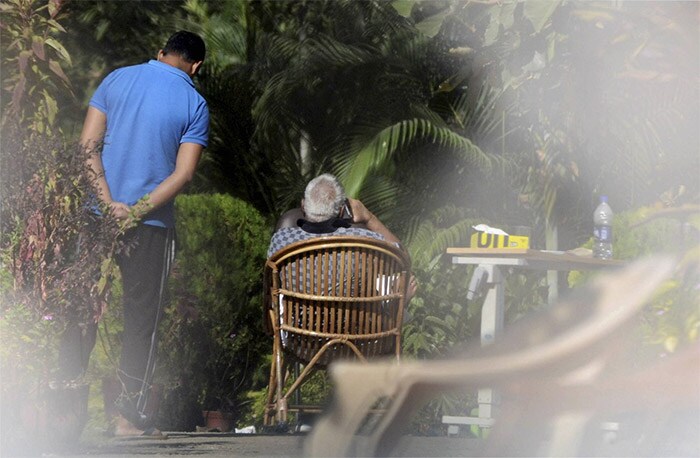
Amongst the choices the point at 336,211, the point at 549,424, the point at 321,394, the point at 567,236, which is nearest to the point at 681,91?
the point at 549,424

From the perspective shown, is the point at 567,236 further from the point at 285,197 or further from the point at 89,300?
the point at 89,300

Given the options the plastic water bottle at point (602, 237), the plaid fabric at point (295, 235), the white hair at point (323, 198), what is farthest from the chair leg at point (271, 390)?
the plastic water bottle at point (602, 237)

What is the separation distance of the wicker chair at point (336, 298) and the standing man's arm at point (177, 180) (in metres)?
0.71

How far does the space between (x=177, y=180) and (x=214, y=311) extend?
2.53 m

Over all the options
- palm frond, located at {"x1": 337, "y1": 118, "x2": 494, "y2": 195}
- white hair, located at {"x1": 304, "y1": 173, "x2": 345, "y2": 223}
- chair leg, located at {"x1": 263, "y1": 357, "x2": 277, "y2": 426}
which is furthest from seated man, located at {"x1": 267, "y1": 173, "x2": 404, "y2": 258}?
palm frond, located at {"x1": 337, "y1": 118, "x2": 494, "y2": 195}

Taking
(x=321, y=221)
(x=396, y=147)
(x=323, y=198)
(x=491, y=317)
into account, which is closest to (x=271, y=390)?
(x=321, y=221)

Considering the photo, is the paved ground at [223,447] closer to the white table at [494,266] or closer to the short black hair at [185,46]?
the white table at [494,266]

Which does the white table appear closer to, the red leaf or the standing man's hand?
the standing man's hand

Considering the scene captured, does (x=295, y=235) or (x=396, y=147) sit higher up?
(x=396, y=147)

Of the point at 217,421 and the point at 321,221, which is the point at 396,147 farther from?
the point at 321,221

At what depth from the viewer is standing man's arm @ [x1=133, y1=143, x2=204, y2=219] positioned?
4.69m

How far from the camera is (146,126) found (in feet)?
16.5

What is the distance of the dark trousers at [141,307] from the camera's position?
493 centimetres

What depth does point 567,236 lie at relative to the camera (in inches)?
360
